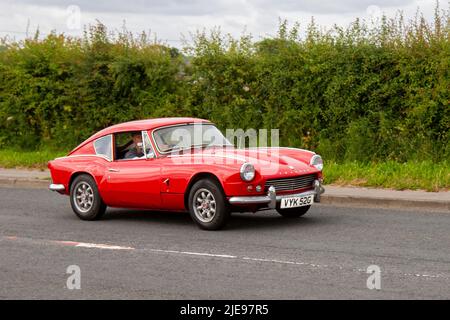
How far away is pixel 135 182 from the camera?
42.6 feet

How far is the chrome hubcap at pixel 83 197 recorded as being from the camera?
1372 centimetres

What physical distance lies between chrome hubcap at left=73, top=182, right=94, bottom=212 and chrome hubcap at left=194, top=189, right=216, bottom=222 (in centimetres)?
208

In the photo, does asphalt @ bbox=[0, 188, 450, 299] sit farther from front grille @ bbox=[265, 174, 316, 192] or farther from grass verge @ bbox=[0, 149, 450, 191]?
grass verge @ bbox=[0, 149, 450, 191]

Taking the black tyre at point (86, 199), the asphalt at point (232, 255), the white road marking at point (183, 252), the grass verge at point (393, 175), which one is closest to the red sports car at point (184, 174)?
the black tyre at point (86, 199)

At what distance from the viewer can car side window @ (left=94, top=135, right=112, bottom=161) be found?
13.7 meters

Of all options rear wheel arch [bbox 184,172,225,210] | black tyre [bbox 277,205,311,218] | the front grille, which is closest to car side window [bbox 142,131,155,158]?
rear wheel arch [bbox 184,172,225,210]

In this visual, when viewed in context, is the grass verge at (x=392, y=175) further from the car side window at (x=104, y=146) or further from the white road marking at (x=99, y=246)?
the white road marking at (x=99, y=246)

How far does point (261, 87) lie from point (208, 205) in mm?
8267

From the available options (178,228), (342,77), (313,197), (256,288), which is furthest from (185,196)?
(342,77)

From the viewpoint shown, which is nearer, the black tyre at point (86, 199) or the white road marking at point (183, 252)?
the white road marking at point (183, 252)

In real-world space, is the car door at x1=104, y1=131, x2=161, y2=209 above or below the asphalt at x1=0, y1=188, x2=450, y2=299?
above

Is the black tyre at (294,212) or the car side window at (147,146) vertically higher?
the car side window at (147,146)

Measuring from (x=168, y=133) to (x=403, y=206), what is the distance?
390 centimetres
